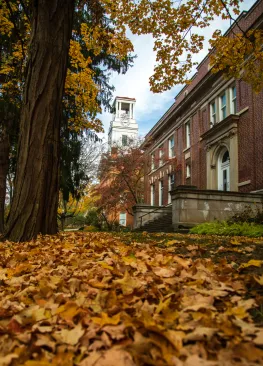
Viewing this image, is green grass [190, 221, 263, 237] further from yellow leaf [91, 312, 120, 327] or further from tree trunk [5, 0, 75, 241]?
yellow leaf [91, 312, 120, 327]

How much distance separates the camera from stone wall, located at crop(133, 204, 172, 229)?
62.0 ft

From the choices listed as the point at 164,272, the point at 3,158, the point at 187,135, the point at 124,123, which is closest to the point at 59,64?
the point at 164,272

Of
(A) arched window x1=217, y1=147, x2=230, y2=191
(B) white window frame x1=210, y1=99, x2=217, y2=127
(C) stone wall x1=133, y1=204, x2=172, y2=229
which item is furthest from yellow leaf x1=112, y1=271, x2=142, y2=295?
(B) white window frame x1=210, y1=99, x2=217, y2=127

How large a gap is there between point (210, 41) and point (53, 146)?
5.88 metres

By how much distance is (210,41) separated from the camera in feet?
29.8

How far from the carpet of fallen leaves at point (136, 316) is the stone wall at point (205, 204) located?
430 inches

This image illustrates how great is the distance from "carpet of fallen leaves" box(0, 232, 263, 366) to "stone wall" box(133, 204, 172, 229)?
16334mm

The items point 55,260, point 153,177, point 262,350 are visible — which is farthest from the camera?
point 153,177

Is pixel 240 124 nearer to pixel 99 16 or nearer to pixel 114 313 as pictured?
pixel 99 16

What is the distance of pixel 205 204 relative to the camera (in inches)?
537

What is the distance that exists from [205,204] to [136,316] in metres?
12.5

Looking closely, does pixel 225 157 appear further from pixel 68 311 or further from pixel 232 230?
pixel 68 311

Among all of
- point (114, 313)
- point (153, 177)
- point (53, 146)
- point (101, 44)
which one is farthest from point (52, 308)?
point (153, 177)

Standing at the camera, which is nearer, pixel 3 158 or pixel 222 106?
pixel 3 158
